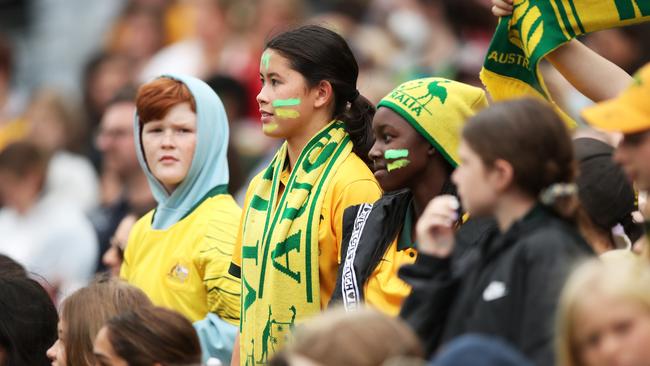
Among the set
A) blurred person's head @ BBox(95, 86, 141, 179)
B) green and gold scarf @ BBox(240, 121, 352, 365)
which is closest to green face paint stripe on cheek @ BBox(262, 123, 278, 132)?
green and gold scarf @ BBox(240, 121, 352, 365)

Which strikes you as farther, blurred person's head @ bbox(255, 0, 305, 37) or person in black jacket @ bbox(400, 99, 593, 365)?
blurred person's head @ bbox(255, 0, 305, 37)

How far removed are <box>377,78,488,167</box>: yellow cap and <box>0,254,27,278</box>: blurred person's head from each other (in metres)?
1.69

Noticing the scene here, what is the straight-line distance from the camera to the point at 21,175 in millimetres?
9445

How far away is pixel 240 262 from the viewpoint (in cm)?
617

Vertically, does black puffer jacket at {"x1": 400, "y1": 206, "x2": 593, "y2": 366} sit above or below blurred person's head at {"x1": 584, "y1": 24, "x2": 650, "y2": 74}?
above

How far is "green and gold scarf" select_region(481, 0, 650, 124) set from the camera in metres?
5.40

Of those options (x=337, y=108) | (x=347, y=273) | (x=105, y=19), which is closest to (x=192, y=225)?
(x=337, y=108)

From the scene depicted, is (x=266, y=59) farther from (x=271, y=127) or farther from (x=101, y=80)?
(x=101, y=80)

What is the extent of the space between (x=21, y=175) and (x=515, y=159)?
5759 mm

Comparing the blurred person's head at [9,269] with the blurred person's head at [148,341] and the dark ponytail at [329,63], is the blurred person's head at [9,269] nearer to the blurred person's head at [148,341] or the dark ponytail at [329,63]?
the blurred person's head at [148,341]

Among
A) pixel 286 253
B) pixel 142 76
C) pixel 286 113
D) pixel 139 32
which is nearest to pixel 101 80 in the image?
pixel 142 76

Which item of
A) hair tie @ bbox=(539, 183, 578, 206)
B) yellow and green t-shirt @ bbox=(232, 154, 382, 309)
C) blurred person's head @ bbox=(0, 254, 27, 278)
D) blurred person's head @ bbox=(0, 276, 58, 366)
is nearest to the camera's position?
hair tie @ bbox=(539, 183, 578, 206)

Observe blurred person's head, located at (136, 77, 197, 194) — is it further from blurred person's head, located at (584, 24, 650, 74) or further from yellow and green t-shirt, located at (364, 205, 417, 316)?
blurred person's head, located at (584, 24, 650, 74)

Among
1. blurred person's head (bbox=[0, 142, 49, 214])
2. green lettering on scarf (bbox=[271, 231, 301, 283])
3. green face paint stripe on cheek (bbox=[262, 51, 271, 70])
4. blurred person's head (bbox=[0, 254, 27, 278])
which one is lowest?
blurred person's head (bbox=[0, 142, 49, 214])
